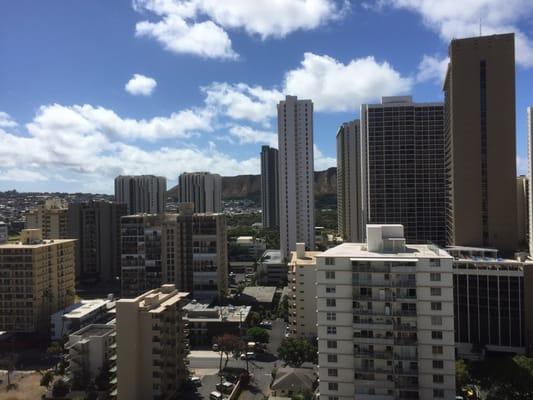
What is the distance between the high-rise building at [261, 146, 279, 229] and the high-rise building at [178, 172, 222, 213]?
16556 mm

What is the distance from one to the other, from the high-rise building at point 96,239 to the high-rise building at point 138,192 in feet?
65.3

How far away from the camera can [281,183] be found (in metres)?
63.0

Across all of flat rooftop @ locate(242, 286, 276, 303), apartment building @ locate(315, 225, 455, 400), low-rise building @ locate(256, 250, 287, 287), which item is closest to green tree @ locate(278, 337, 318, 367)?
apartment building @ locate(315, 225, 455, 400)

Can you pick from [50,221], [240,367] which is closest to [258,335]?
[240,367]

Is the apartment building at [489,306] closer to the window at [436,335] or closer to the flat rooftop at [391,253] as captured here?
the flat rooftop at [391,253]

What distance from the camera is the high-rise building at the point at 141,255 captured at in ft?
145

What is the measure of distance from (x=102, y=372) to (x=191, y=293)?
16867 millimetres

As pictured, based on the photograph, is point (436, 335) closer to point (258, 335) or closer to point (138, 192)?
point (258, 335)

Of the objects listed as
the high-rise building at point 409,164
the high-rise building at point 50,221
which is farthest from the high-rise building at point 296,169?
the high-rise building at point 50,221

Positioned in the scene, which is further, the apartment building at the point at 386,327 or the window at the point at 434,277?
the window at the point at 434,277

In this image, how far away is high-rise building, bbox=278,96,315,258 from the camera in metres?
62.2

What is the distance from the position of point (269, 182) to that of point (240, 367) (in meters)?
80.6

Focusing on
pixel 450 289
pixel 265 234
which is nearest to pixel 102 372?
pixel 450 289

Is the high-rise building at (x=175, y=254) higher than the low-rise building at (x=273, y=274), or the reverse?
the high-rise building at (x=175, y=254)
